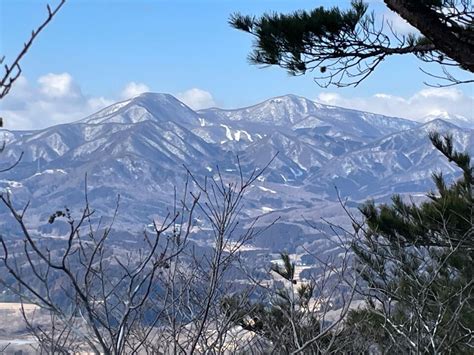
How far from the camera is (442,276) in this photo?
28.3ft

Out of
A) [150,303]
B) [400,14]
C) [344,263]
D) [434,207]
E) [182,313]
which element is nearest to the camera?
[400,14]

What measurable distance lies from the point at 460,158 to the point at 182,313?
523 centimetres

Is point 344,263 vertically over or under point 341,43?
under

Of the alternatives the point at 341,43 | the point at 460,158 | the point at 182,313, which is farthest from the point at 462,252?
the point at 182,313

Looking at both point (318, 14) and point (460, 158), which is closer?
point (318, 14)

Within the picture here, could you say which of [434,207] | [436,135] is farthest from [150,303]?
[436,135]

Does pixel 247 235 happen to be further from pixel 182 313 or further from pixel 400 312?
pixel 400 312

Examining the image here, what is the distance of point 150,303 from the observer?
206 inches

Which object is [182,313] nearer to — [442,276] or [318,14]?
[318,14]

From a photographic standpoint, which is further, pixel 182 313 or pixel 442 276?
pixel 442 276

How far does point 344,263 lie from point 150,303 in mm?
1452

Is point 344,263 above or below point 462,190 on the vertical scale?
below

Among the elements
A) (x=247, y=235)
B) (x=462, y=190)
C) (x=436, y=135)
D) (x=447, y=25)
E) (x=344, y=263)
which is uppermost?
(x=436, y=135)

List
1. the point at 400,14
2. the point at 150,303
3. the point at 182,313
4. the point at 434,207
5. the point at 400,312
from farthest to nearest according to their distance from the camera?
the point at 434,207
the point at 400,312
the point at 150,303
the point at 182,313
the point at 400,14
